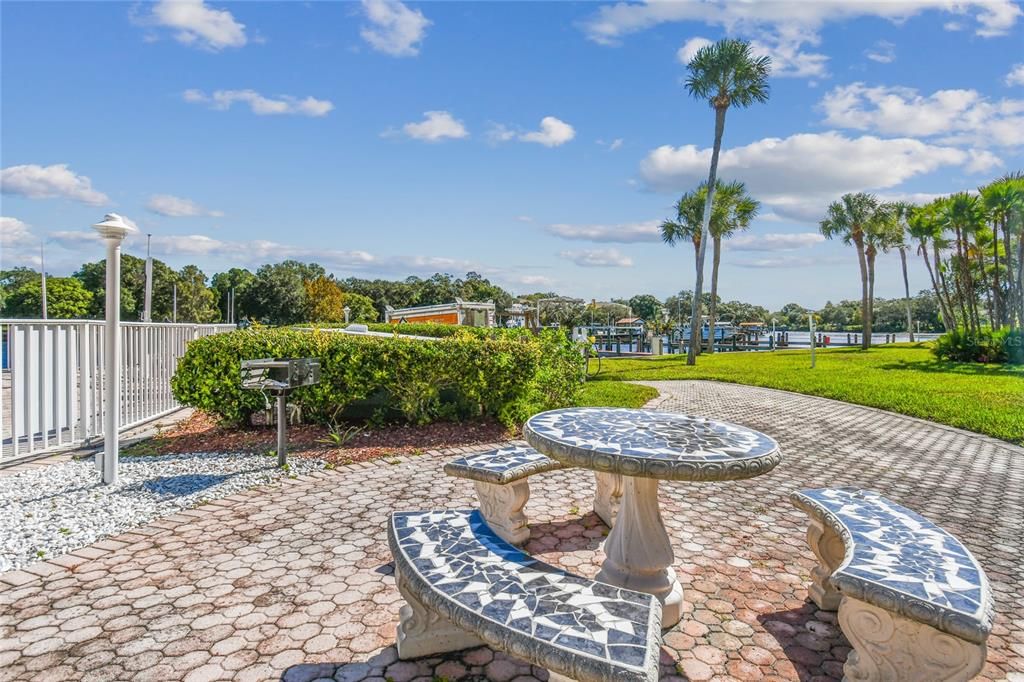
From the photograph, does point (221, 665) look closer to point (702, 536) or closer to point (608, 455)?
point (608, 455)

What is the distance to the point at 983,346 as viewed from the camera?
1706 cm

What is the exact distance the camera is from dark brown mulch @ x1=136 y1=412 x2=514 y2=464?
17.5 ft

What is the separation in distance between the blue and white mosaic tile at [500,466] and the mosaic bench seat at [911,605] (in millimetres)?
1444

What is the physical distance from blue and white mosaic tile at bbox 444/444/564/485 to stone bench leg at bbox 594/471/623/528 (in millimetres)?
457

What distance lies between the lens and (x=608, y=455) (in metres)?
2.25

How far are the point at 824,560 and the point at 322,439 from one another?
15.1 feet

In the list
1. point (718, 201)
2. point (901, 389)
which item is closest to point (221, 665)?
point (901, 389)

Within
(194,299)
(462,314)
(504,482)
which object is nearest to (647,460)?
(504,482)

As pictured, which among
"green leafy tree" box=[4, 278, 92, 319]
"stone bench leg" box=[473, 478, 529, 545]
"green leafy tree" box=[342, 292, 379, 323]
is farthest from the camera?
"green leafy tree" box=[342, 292, 379, 323]

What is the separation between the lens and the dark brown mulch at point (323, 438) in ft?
17.5

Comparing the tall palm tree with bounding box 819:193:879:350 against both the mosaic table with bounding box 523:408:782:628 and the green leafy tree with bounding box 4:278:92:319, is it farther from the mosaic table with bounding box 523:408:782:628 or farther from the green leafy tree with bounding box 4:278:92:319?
the green leafy tree with bounding box 4:278:92:319

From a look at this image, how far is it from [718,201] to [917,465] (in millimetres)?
23955

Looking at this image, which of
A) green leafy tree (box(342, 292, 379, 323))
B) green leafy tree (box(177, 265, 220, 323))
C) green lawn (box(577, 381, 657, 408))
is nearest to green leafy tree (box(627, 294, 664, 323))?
green leafy tree (box(342, 292, 379, 323))

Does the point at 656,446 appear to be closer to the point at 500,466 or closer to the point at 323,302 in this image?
the point at 500,466
